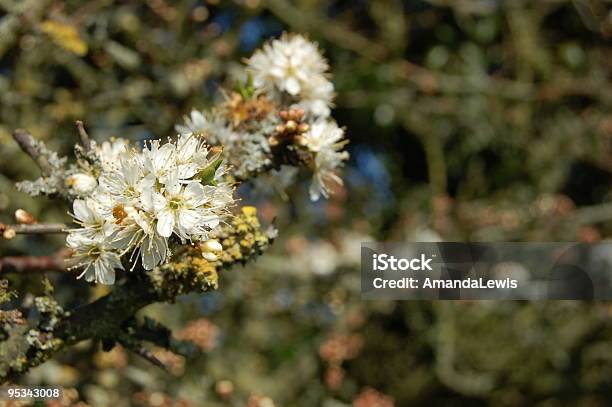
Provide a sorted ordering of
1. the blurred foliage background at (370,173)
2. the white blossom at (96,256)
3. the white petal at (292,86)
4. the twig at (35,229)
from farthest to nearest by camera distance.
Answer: the blurred foliage background at (370,173)
the white petal at (292,86)
the twig at (35,229)
the white blossom at (96,256)

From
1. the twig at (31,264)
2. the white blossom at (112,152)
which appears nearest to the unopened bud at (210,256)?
the white blossom at (112,152)

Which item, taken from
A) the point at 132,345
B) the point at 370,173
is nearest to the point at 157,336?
the point at 132,345

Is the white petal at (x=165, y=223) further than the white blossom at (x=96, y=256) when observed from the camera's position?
No

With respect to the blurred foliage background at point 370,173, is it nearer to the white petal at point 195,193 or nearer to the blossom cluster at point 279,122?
the blossom cluster at point 279,122

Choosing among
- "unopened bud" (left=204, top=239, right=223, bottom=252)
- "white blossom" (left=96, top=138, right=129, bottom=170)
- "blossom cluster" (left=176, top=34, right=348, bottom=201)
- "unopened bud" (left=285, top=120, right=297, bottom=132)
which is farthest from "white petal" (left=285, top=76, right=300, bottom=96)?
"unopened bud" (left=204, top=239, right=223, bottom=252)

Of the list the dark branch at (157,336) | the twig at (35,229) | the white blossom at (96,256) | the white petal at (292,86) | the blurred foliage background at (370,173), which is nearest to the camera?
the white blossom at (96,256)

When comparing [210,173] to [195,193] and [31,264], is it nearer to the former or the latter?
[195,193]
